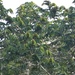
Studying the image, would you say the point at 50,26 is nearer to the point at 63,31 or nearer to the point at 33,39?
the point at 63,31

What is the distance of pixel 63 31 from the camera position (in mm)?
21031

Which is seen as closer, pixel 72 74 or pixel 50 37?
pixel 72 74

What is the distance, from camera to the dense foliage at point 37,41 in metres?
17.9

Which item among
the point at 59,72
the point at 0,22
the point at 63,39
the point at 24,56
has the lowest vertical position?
the point at 59,72

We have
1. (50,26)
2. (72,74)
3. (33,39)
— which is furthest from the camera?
(50,26)

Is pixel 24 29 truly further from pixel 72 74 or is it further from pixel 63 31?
pixel 72 74

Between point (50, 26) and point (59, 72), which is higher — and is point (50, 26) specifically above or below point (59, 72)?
above

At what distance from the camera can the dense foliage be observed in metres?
17.9

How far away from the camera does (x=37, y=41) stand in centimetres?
1847

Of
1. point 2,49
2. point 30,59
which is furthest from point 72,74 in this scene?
Result: point 2,49

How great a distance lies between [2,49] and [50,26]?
3.40 m

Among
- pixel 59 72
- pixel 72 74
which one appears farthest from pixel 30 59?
pixel 72 74

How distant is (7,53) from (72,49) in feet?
14.0

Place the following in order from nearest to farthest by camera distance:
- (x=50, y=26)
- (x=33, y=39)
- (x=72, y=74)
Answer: (x=33, y=39), (x=72, y=74), (x=50, y=26)
